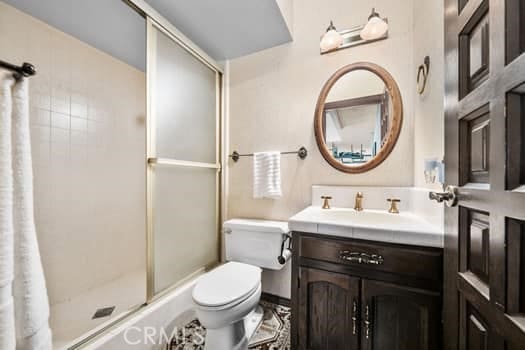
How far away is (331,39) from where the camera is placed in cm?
146

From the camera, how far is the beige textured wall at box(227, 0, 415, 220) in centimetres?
135

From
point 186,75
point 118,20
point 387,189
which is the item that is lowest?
point 387,189

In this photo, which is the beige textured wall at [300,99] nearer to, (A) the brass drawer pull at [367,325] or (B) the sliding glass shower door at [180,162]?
(B) the sliding glass shower door at [180,162]

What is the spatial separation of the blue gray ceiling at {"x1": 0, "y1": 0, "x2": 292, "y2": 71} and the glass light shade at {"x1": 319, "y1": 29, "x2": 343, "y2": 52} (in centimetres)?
30

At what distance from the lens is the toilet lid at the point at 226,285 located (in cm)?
107

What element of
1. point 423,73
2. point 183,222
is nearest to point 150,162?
point 183,222

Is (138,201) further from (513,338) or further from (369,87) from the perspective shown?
(513,338)

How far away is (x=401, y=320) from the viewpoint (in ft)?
2.83

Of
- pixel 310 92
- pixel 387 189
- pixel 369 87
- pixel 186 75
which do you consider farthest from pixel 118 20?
pixel 387 189

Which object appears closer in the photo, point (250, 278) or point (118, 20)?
point (250, 278)

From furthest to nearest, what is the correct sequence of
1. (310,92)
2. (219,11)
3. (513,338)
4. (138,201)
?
(138,201)
(310,92)
(219,11)
(513,338)

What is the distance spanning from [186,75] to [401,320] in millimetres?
1963

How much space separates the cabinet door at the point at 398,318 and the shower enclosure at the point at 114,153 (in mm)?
1241

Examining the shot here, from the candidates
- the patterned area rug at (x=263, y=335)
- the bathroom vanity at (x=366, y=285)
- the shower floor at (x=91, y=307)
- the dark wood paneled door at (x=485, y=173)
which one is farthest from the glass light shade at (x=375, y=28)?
the shower floor at (x=91, y=307)
